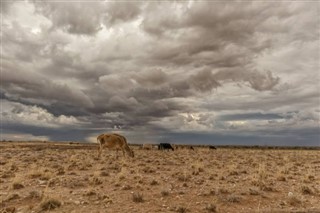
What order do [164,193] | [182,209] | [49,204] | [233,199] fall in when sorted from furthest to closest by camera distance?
[164,193]
[233,199]
[49,204]
[182,209]

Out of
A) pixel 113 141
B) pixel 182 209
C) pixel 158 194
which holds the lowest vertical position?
pixel 182 209

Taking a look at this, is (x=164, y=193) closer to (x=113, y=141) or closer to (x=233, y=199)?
(x=233, y=199)

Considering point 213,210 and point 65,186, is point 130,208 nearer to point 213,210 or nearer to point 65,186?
point 213,210

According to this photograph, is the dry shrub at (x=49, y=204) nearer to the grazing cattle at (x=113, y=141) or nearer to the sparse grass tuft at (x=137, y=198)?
the sparse grass tuft at (x=137, y=198)

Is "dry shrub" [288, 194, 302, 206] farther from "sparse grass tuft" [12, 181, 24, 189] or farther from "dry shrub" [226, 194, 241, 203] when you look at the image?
"sparse grass tuft" [12, 181, 24, 189]

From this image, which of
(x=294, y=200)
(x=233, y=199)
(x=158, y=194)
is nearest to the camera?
(x=233, y=199)

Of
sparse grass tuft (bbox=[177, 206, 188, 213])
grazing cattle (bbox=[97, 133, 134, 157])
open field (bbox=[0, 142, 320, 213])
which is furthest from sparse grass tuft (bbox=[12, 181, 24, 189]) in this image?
grazing cattle (bbox=[97, 133, 134, 157])

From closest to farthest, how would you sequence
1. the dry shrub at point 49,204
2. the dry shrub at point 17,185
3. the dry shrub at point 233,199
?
the dry shrub at point 49,204 → the dry shrub at point 233,199 → the dry shrub at point 17,185

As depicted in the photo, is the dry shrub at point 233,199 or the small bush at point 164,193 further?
the small bush at point 164,193

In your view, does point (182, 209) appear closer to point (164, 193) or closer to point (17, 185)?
point (164, 193)

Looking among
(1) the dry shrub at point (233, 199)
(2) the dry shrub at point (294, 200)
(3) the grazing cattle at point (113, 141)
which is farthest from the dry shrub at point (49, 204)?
(3) the grazing cattle at point (113, 141)

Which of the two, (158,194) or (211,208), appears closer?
(211,208)

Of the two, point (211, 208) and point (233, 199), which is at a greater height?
point (233, 199)

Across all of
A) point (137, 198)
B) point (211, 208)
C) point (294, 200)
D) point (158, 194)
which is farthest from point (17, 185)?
point (294, 200)
